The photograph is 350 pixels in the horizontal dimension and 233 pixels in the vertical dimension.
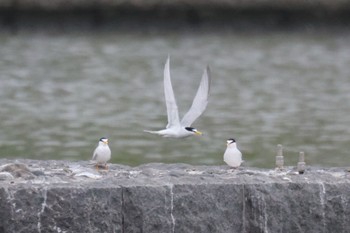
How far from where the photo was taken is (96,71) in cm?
2178

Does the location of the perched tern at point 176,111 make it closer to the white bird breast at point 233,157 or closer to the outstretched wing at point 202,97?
the outstretched wing at point 202,97

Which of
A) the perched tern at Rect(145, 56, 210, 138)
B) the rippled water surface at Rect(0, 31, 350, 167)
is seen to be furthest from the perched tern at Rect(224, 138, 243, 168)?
the rippled water surface at Rect(0, 31, 350, 167)

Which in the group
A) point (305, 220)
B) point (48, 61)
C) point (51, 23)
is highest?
point (51, 23)

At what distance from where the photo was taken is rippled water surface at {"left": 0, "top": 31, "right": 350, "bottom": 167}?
14766 mm

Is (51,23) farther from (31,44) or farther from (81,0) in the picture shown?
(31,44)

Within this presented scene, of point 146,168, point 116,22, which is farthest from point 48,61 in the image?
point 146,168

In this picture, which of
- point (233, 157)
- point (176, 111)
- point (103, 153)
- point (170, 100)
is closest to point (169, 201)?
point (103, 153)

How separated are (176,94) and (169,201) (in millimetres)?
10987

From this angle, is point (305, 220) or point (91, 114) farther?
point (91, 114)

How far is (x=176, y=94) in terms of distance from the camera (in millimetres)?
18922

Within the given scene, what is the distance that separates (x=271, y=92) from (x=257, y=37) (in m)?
8.52

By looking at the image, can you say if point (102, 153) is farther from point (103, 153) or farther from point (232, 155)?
point (232, 155)

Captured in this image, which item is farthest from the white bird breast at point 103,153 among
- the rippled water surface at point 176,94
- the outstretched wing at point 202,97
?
the rippled water surface at point 176,94

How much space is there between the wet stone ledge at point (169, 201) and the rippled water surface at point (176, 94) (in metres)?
4.87
